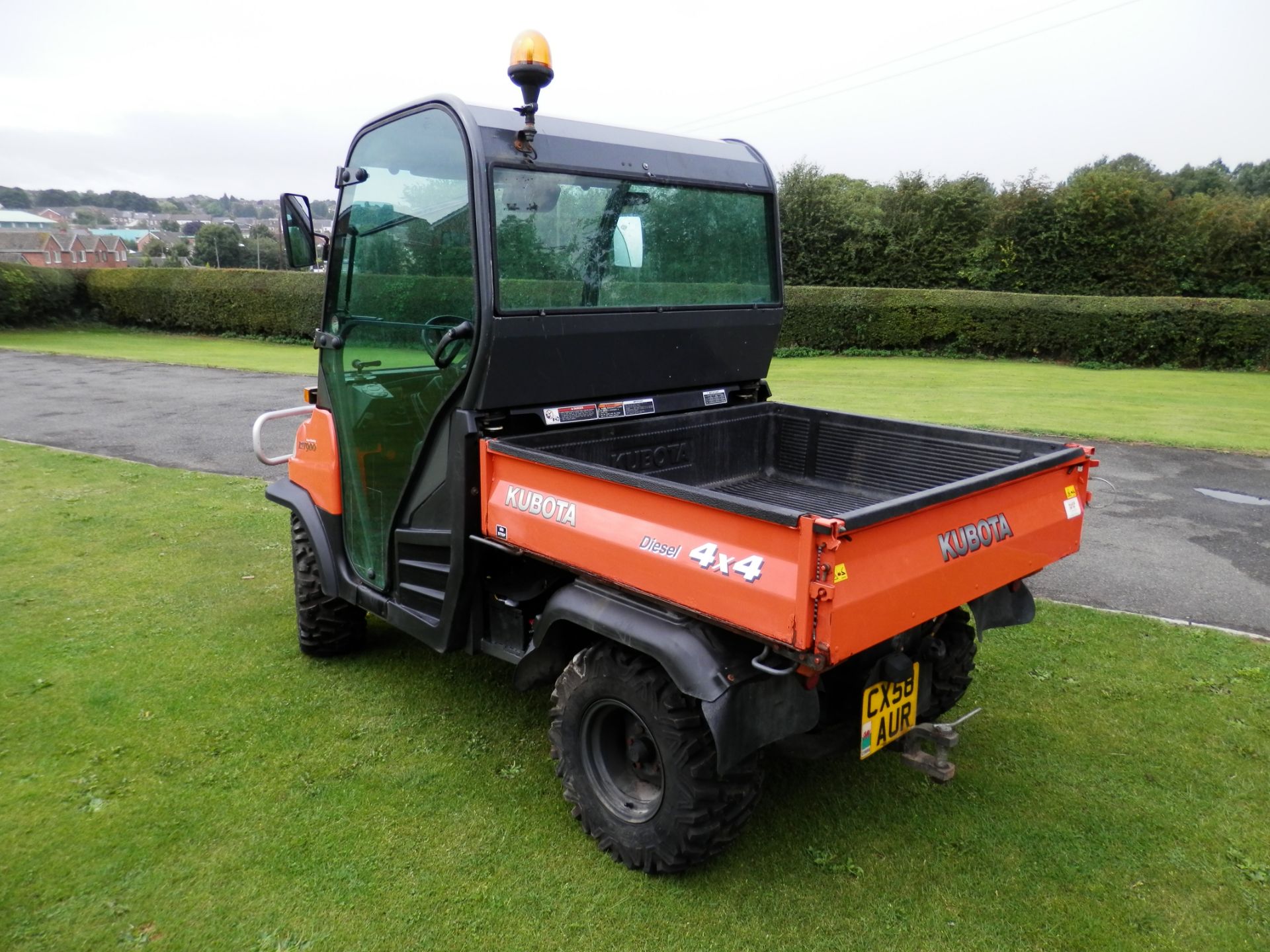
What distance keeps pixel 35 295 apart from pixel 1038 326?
25332mm

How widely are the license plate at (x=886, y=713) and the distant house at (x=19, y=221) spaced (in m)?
88.7

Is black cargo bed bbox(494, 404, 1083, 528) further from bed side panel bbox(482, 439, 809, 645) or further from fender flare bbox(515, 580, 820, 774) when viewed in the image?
fender flare bbox(515, 580, 820, 774)

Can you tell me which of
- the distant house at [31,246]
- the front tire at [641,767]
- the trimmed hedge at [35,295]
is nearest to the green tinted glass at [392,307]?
the front tire at [641,767]

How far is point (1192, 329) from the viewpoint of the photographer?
18.3 metres

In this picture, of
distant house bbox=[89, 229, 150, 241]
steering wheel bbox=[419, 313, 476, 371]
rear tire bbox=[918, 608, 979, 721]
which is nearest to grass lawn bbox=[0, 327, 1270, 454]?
rear tire bbox=[918, 608, 979, 721]

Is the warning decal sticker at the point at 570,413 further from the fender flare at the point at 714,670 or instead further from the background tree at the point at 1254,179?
the background tree at the point at 1254,179

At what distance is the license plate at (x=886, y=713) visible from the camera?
2875 millimetres

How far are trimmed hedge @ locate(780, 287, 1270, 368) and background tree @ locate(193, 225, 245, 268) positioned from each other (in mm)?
38294

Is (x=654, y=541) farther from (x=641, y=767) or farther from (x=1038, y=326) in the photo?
(x=1038, y=326)

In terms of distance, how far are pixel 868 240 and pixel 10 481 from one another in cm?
2063

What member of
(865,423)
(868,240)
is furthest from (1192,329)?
(865,423)

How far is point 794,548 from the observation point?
2.34 metres

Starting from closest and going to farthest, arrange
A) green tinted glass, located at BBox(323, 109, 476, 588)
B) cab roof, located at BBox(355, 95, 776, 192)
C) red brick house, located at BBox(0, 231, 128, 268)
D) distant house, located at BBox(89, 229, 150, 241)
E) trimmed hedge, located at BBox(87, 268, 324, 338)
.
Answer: cab roof, located at BBox(355, 95, 776, 192) → green tinted glass, located at BBox(323, 109, 476, 588) → trimmed hedge, located at BBox(87, 268, 324, 338) → red brick house, located at BBox(0, 231, 128, 268) → distant house, located at BBox(89, 229, 150, 241)

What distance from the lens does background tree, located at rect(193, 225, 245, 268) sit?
49188 millimetres
